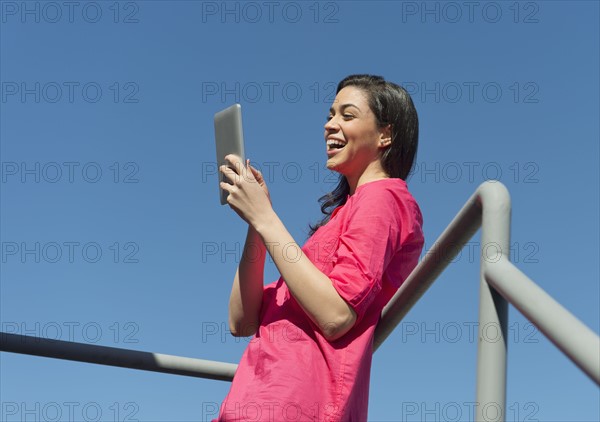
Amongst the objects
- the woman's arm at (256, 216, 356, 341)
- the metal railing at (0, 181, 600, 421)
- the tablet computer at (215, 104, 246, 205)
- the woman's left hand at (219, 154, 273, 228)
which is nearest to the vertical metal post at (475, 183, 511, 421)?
the metal railing at (0, 181, 600, 421)

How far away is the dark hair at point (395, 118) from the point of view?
2.35 metres

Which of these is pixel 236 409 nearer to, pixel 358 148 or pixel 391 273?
pixel 391 273

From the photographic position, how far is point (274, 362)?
1961mm

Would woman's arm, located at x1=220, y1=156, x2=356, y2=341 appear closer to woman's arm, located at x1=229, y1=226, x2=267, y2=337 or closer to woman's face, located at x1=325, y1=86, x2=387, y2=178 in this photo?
woman's arm, located at x1=229, y1=226, x2=267, y2=337

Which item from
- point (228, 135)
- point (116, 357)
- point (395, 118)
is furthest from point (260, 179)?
point (116, 357)

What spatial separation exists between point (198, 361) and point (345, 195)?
602 mm

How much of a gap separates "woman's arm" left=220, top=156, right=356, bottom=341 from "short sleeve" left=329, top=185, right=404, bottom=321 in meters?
0.03

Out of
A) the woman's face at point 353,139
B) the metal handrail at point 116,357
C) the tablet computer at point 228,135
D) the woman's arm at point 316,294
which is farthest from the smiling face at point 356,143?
the metal handrail at point 116,357

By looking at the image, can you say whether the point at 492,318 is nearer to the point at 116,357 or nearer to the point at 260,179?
the point at 260,179

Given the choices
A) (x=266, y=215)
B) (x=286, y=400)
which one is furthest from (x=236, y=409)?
(x=266, y=215)

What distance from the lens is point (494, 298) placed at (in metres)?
1.42

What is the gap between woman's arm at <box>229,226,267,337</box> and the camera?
2.21 metres

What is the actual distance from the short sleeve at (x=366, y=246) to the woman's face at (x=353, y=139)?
0.20 meters

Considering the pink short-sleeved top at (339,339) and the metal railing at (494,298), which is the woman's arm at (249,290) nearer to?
the pink short-sleeved top at (339,339)
